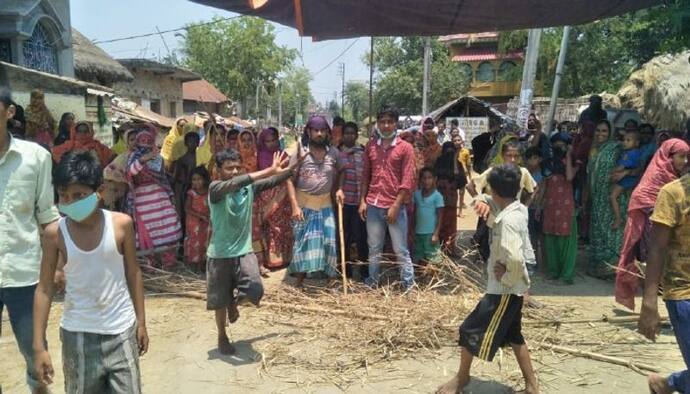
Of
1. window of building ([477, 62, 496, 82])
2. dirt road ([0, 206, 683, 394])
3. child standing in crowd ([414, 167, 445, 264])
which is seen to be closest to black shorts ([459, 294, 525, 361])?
dirt road ([0, 206, 683, 394])

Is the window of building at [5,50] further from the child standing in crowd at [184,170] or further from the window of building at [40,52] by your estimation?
the child standing in crowd at [184,170]

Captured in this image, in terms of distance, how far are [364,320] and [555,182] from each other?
2.97m

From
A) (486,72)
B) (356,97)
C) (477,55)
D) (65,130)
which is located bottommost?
(65,130)

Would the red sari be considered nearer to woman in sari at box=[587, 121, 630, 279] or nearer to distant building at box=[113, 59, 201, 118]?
woman in sari at box=[587, 121, 630, 279]

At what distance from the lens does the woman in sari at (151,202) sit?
19.3 feet

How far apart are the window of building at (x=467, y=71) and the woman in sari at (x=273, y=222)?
33920mm

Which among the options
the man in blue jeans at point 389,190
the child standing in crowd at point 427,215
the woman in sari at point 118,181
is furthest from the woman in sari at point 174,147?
the child standing in crowd at point 427,215

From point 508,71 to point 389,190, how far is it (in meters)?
33.5

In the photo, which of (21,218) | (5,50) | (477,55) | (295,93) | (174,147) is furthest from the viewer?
(295,93)

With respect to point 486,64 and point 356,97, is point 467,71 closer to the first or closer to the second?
point 486,64

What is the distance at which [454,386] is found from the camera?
340 centimetres

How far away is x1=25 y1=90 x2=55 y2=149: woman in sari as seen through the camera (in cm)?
680

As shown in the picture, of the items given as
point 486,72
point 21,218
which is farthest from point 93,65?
point 486,72

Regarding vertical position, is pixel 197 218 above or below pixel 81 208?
below
